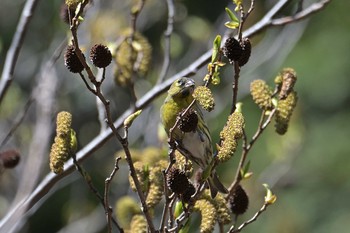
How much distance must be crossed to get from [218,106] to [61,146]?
3.12 m

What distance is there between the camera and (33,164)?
3188mm

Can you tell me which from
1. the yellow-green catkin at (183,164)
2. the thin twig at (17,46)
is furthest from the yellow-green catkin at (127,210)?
the thin twig at (17,46)

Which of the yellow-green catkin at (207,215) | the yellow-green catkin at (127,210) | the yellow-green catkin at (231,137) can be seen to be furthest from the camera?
the yellow-green catkin at (127,210)

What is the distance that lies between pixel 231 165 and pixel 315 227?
5.39 feet

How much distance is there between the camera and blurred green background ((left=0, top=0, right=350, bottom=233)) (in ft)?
16.9

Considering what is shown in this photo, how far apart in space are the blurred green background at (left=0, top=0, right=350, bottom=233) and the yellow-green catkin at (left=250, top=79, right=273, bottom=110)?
6.03ft

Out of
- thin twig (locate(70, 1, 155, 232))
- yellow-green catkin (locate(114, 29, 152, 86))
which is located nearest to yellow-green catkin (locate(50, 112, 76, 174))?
thin twig (locate(70, 1, 155, 232))

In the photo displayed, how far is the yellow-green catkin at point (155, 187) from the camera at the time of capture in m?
2.27

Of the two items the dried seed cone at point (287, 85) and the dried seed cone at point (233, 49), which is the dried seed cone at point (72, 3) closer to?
the dried seed cone at point (233, 49)

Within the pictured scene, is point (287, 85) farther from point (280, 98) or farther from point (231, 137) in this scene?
point (231, 137)

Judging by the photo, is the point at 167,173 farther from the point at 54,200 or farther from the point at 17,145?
the point at 54,200


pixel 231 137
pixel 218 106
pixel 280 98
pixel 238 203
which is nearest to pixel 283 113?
pixel 280 98

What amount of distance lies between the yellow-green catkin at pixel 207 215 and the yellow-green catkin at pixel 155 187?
0.12m

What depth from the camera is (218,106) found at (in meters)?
5.16
